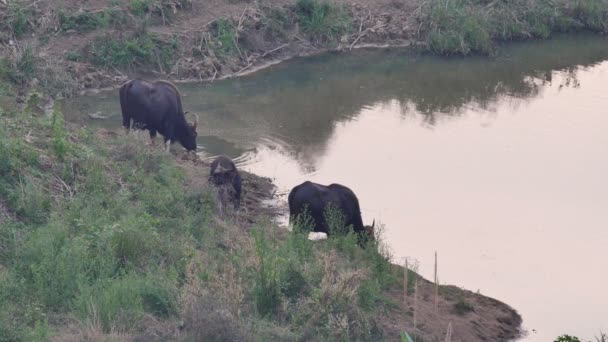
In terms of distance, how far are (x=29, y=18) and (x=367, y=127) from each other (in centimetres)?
798

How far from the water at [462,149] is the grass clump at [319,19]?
0.82 metres

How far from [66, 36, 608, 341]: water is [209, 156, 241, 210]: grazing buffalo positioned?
5.91 feet

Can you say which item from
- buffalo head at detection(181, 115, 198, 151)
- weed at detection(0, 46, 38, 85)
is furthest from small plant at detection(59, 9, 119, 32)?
buffalo head at detection(181, 115, 198, 151)

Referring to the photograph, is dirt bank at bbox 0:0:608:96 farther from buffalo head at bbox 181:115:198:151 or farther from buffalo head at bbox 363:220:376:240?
buffalo head at bbox 363:220:376:240

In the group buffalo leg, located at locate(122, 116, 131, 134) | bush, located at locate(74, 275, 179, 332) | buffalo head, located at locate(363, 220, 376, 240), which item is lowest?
buffalo head, located at locate(363, 220, 376, 240)

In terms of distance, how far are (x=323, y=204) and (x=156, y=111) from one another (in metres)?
4.67

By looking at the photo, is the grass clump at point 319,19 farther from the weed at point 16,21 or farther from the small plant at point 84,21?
the weed at point 16,21

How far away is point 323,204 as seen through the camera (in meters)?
12.7

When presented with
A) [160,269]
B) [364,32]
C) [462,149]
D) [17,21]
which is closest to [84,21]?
[17,21]

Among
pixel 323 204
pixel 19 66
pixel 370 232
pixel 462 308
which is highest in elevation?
pixel 19 66

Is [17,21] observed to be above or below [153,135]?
above

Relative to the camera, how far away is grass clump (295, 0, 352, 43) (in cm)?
2425

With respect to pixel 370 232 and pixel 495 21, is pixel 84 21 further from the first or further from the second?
pixel 370 232

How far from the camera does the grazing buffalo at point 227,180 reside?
13406 millimetres
